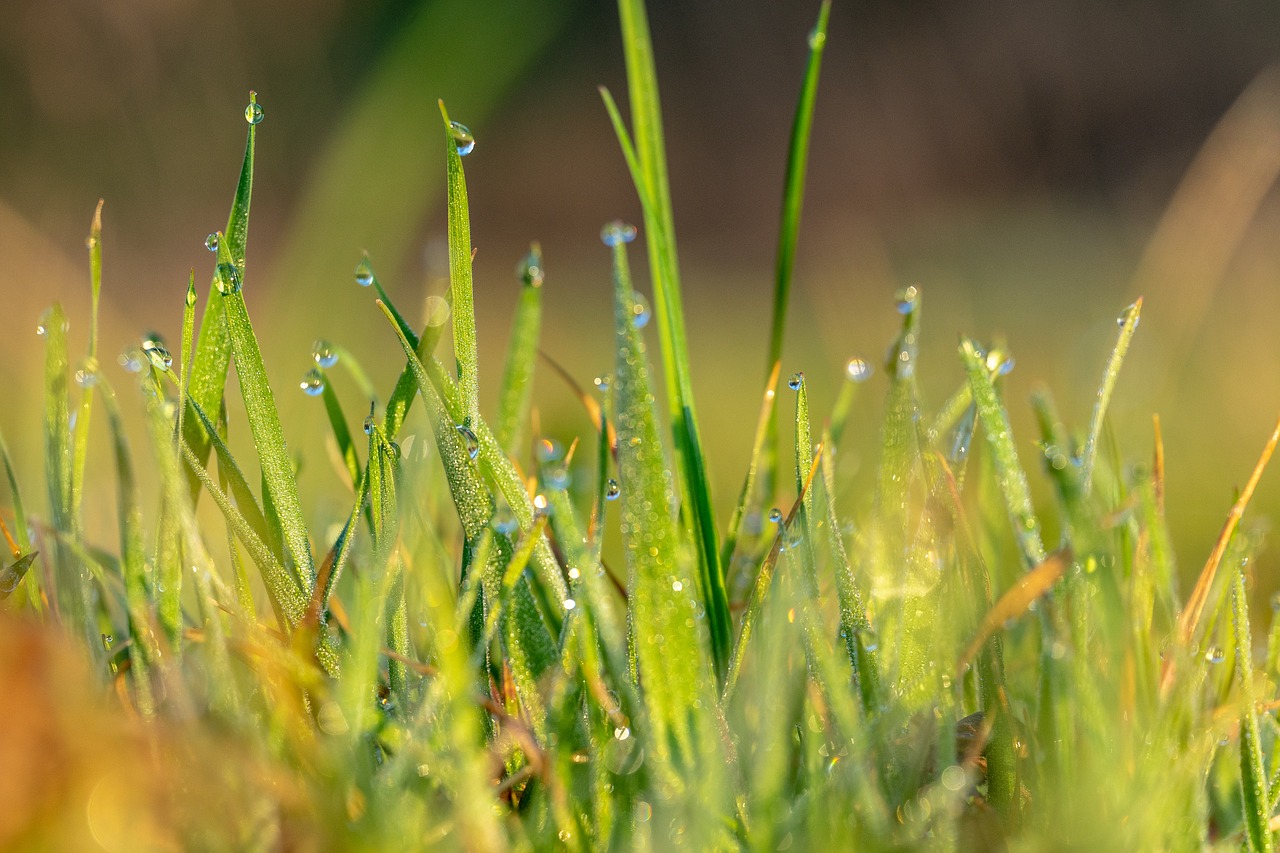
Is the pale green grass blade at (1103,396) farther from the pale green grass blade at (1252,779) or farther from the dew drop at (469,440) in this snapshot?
the dew drop at (469,440)

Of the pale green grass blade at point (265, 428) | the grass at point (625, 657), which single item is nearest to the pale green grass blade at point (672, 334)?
the grass at point (625, 657)

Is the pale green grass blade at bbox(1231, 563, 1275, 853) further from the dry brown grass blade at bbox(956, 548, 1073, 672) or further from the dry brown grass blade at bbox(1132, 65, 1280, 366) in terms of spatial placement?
the dry brown grass blade at bbox(1132, 65, 1280, 366)

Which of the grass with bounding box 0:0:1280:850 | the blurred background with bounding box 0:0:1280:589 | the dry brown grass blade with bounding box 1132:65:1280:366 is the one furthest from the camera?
the blurred background with bounding box 0:0:1280:589

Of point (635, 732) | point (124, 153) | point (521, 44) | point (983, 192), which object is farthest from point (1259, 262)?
point (124, 153)

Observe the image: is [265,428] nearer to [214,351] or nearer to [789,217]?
[214,351]

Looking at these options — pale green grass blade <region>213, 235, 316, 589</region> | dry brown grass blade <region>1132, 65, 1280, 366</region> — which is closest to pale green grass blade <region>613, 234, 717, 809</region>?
pale green grass blade <region>213, 235, 316, 589</region>

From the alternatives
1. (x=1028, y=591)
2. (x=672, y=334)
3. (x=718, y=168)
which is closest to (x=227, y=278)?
(x=672, y=334)

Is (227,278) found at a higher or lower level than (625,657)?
higher
